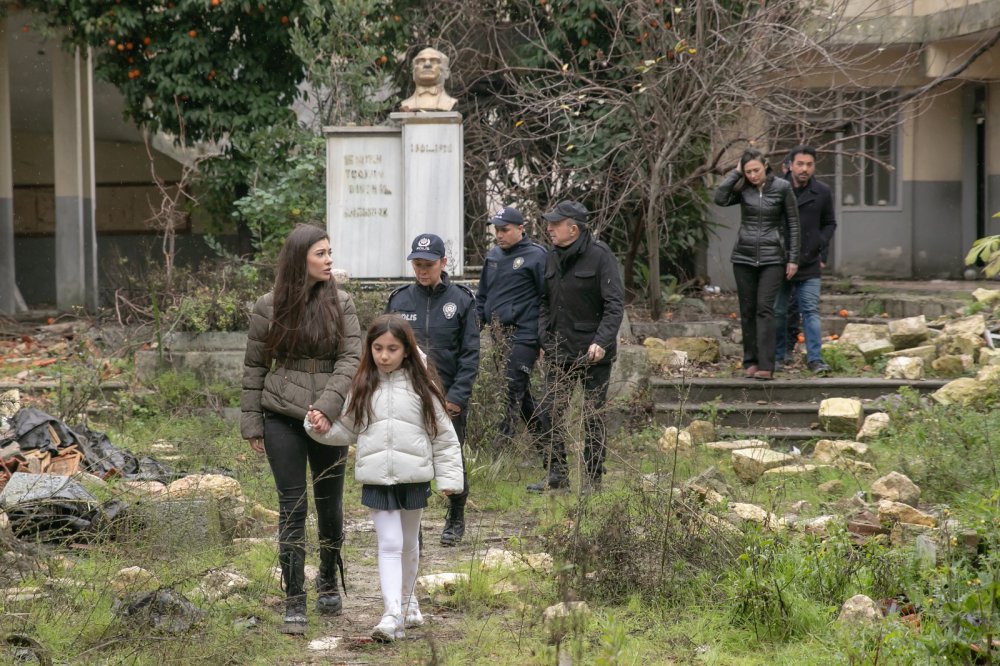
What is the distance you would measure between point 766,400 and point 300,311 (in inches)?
→ 239

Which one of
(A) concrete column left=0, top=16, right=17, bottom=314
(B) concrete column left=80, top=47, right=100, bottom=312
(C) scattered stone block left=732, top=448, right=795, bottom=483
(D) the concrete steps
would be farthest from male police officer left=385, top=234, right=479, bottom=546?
(B) concrete column left=80, top=47, right=100, bottom=312

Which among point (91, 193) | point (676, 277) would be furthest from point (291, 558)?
point (91, 193)

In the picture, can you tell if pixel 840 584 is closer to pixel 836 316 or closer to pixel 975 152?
pixel 836 316

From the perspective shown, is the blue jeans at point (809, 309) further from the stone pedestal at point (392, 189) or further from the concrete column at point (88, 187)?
the concrete column at point (88, 187)

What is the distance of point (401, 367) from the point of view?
554cm

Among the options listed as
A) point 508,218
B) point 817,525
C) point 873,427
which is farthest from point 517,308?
point 817,525

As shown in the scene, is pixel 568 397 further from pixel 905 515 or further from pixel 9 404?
pixel 9 404

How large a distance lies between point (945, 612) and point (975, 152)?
16.6 metres

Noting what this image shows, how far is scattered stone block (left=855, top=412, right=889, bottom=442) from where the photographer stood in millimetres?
9430

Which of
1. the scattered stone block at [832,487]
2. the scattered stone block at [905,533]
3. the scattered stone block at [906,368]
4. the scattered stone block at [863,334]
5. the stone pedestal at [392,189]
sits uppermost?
the stone pedestal at [392,189]

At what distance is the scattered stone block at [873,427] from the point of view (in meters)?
9.43

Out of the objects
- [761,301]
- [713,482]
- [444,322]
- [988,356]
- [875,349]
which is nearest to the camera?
[444,322]

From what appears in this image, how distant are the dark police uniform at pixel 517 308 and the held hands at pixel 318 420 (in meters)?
3.40

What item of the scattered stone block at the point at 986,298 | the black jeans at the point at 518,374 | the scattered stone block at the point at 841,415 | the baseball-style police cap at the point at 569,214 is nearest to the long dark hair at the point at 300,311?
the baseball-style police cap at the point at 569,214
